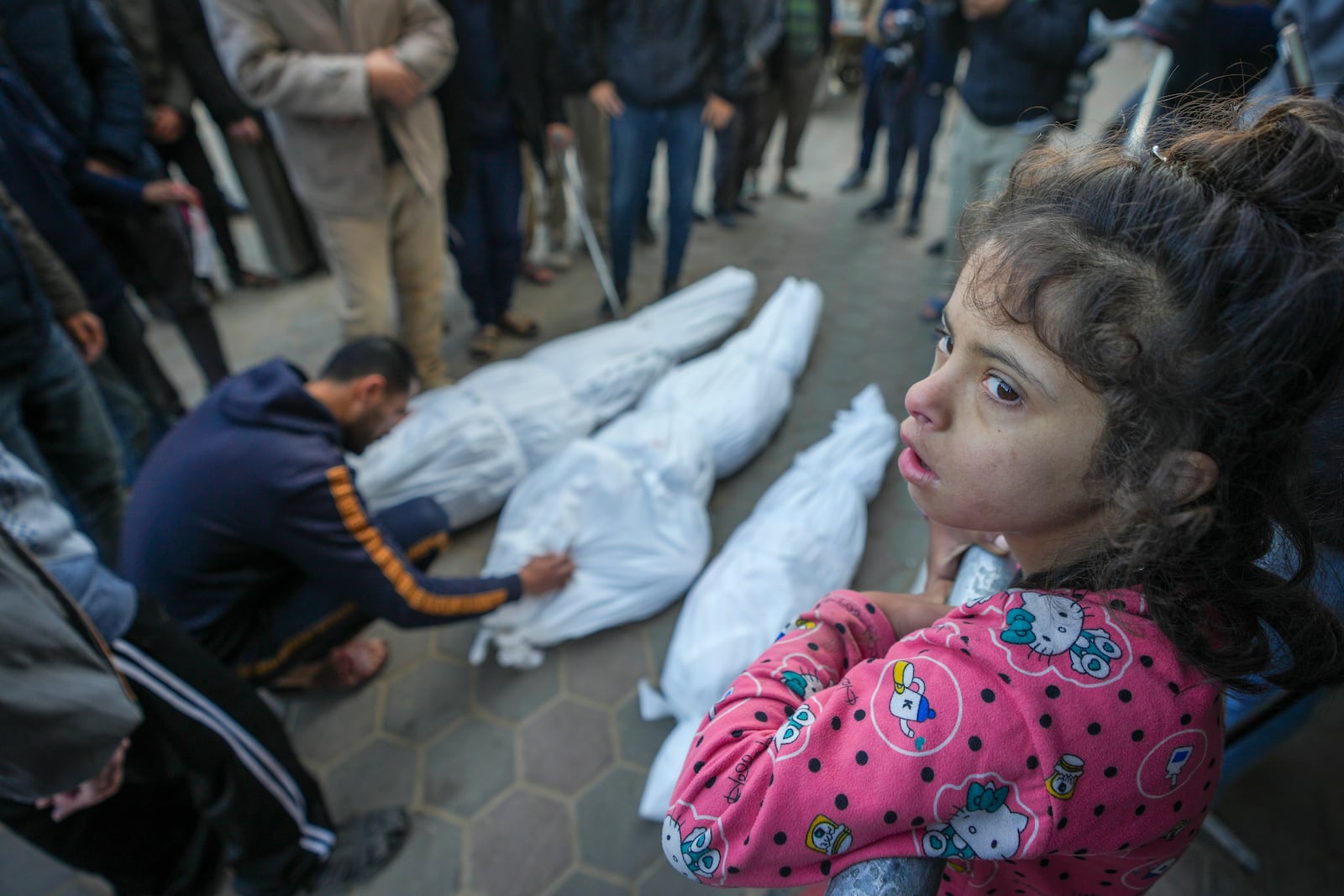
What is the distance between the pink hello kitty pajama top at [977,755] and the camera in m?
0.61

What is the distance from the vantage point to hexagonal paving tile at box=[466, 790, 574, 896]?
67.0 inches

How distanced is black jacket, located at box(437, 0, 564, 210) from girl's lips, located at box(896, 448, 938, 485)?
10.4 feet

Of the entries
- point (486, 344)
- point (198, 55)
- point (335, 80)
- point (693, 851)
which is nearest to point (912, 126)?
point (486, 344)

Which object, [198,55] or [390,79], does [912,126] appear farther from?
[198,55]

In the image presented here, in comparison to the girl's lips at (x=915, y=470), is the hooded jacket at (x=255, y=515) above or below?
below

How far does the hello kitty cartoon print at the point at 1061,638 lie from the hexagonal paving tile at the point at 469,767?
1667 mm

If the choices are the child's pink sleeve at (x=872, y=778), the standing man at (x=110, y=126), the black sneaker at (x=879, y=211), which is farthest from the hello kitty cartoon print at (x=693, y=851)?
the black sneaker at (x=879, y=211)

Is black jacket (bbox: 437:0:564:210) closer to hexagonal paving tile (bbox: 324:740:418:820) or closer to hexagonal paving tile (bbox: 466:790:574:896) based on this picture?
hexagonal paving tile (bbox: 324:740:418:820)

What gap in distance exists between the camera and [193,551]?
5.49 ft

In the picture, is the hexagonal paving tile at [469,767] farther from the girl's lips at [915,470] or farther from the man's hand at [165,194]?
the man's hand at [165,194]

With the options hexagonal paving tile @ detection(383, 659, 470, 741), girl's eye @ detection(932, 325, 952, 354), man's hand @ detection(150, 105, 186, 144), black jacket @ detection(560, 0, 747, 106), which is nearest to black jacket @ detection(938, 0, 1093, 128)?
black jacket @ detection(560, 0, 747, 106)

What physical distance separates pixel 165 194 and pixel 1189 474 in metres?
3.40

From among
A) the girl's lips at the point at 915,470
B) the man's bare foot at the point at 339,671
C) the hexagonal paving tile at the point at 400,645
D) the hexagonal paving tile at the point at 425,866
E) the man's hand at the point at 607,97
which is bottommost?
the hexagonal paving tile at the point at 400,645

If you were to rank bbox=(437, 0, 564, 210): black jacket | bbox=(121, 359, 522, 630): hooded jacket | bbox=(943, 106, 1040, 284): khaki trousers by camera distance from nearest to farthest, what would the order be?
1. bbox=(121, 359, 522, 630): hooded jacket
2. bbox=(437, 0, 564, 210): black jacket
3. bbox=(943, 106, 1040, 284): khaki trousers
